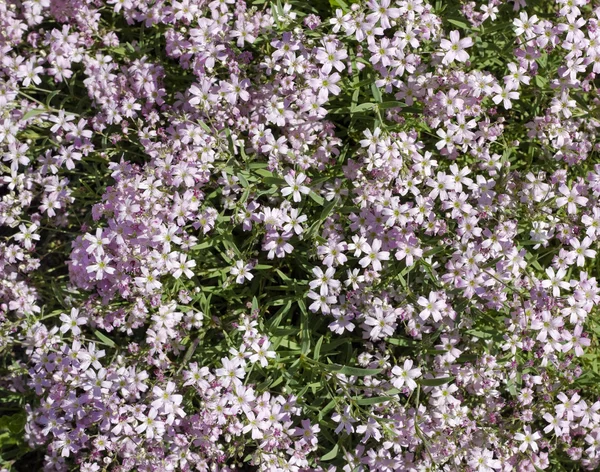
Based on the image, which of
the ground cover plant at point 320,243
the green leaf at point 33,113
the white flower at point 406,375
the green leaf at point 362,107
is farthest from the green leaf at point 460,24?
the green leaf at point 33,113

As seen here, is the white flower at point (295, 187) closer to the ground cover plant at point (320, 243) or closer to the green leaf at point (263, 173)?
the ground cover plant at point (320, 243)

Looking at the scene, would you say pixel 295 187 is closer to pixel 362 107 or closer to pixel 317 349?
pixel 362 107

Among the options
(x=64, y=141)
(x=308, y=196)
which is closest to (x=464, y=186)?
(x=308, y=196)

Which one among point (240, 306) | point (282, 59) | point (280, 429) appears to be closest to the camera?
point (280, 429)

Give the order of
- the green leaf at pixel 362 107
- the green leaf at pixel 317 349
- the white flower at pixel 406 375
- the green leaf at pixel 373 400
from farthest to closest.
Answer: the green leaf at pixel 362 107
the green leaf at pixel 317 349
the white flower at pixel 406 375
the green leaf at pixel 373 400

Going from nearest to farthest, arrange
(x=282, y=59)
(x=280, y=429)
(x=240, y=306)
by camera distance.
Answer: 1. (x=280, y=429)
2. (x=282, y=59)
3. (x=240, y=306)

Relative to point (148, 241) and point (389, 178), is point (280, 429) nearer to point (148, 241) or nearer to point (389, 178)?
point (148, 241)

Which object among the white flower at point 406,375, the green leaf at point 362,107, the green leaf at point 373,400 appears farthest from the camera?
the green leaf at point 362,107

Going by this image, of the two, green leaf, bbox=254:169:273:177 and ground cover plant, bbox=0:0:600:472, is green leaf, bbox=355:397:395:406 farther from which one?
green leaf, bbox=254:169:273:177

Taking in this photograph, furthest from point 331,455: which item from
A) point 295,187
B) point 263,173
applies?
point 263,173
